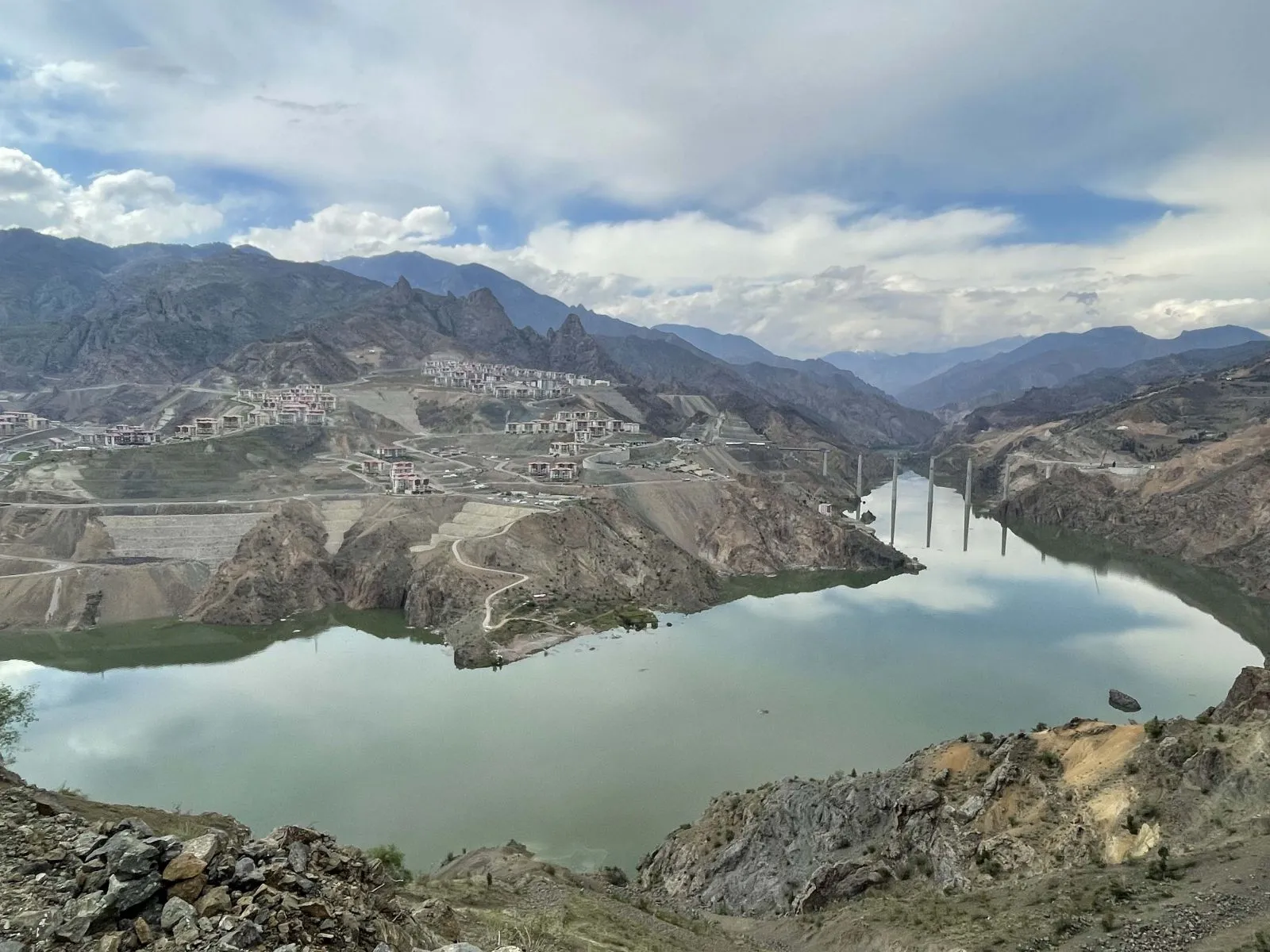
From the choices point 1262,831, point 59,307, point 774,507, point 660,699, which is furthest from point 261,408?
point 59,307

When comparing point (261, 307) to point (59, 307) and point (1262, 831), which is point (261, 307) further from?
point (1262, 831)

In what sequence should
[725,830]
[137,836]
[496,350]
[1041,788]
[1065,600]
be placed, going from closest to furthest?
[137,836], [1041,788], [725,830], [1065,600], [496,350]

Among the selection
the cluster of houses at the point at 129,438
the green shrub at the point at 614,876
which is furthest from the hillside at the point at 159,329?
the green shrub at the point at 614,876

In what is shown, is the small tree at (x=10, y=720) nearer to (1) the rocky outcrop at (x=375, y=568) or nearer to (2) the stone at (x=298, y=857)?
(2) the stone at (x=298, y=857)

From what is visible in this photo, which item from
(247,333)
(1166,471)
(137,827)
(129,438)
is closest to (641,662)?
(137,827)

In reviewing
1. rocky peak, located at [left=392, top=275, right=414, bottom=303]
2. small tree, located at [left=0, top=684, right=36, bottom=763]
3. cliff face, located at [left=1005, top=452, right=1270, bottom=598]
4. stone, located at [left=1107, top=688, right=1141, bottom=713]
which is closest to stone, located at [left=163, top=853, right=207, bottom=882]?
small tree, located at [left=0, top=684, right=36, bottom=763]

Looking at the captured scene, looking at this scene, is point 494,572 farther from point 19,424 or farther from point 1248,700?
point 19,424
